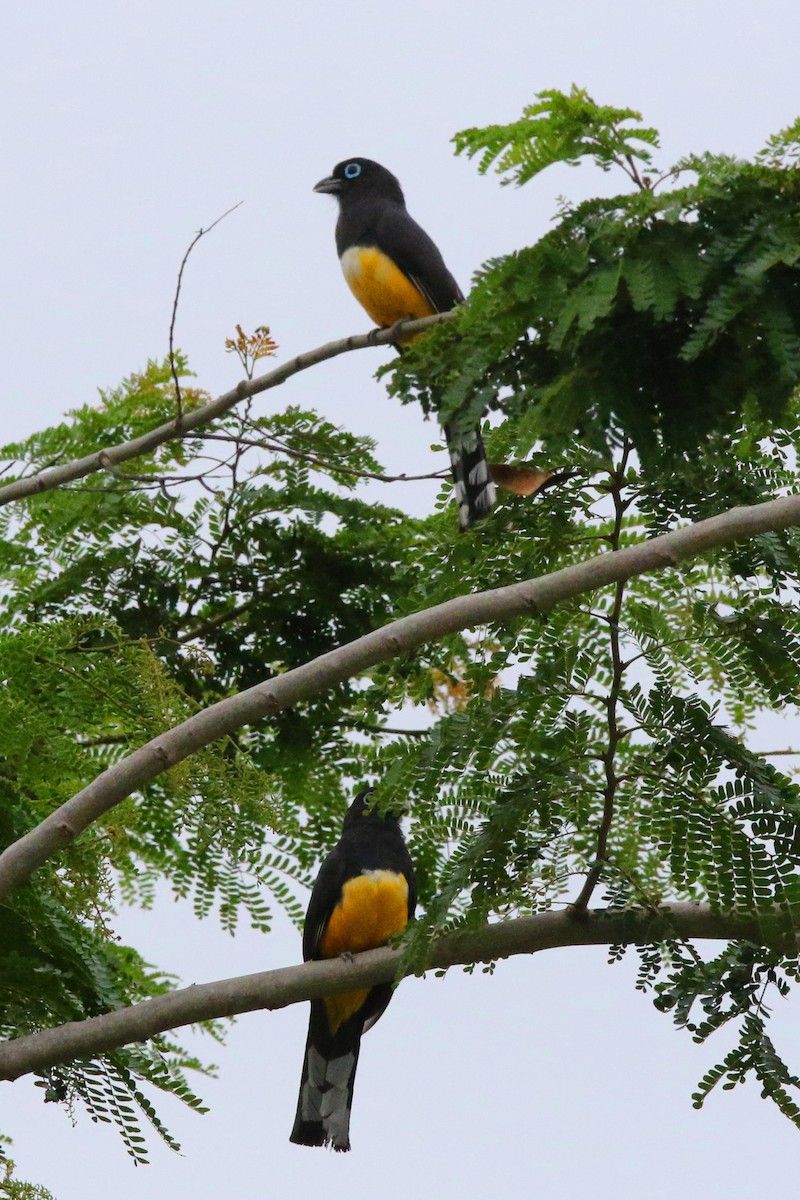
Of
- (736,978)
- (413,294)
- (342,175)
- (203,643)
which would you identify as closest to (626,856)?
(736,978)

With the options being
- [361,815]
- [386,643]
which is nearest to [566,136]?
[386,643]

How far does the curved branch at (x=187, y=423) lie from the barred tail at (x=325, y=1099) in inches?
96.8

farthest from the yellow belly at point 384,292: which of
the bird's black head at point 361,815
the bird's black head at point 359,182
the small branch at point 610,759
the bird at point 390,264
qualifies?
the small branch at point 610,759

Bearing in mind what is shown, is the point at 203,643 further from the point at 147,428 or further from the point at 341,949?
the point at 341,949

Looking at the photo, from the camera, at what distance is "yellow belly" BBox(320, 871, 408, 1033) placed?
5.85 m

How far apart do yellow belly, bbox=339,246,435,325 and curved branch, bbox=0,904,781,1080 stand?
338cm

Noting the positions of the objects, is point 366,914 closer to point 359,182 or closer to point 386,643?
point 386,643

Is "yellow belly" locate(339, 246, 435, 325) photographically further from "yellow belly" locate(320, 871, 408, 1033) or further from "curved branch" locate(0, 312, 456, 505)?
"yellow belly" locate(320, 871, 408, 1033)

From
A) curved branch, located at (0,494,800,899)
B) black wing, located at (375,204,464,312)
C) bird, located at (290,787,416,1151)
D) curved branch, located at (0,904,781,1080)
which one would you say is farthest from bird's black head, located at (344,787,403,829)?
A: curved branch, located at (0,494,800,899)

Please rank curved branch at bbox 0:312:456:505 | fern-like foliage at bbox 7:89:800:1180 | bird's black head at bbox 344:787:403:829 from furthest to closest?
1. bird's black head at bbox 344:787:403:829
2. curved branch at bbox 0:312:456:505
3. fern-like foliage at bbox 7:89:800:1180

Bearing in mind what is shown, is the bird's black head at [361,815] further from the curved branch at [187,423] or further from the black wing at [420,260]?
the black wing at [420,260]

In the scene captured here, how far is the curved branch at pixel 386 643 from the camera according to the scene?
339cm

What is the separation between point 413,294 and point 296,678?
141 inches

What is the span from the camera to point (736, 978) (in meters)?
4.03
